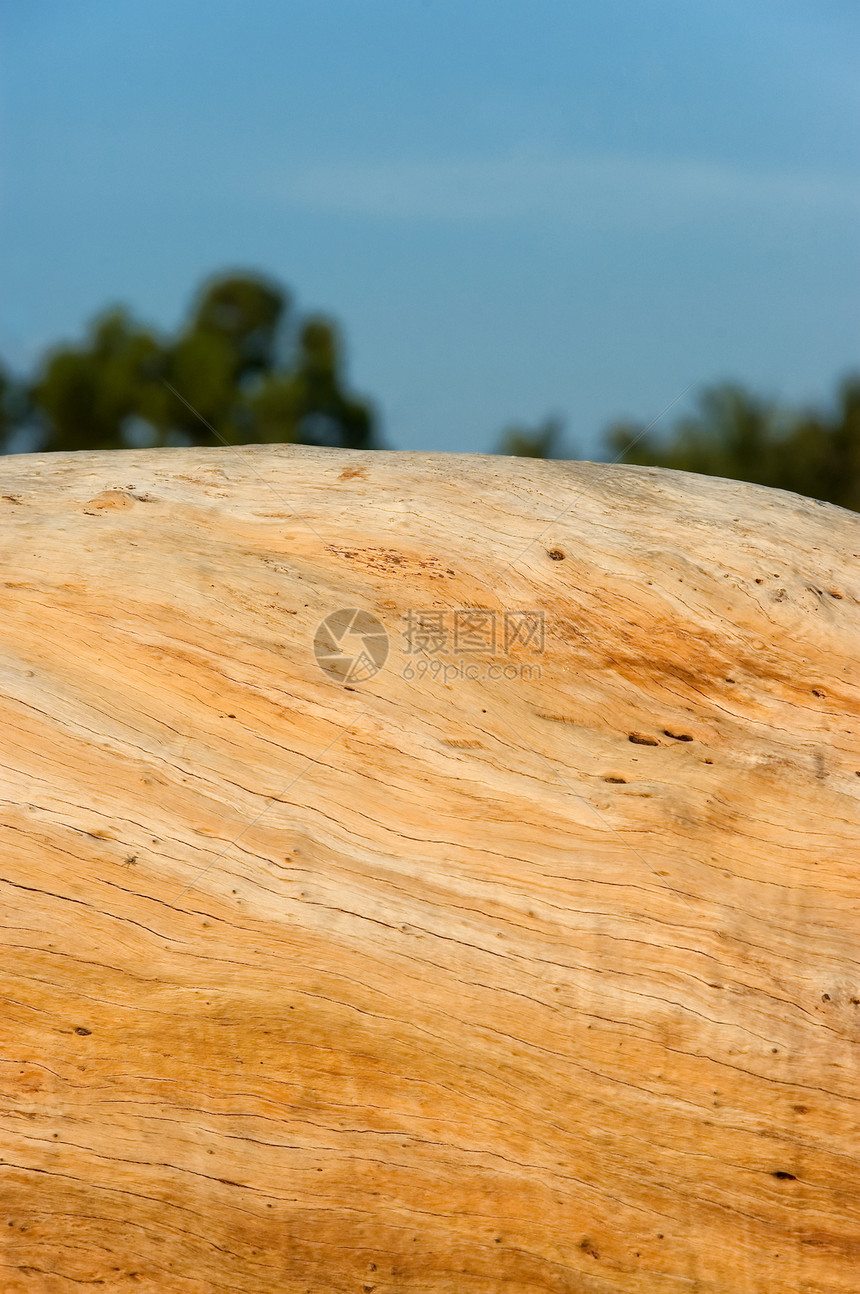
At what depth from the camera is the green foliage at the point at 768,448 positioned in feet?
70.5

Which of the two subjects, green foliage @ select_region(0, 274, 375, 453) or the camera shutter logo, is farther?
green foliage @ select_region(0, 274, 375, 453)

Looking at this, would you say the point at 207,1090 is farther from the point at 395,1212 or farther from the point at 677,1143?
the point at 677,1143

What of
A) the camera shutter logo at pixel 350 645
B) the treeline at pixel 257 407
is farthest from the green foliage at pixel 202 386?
the camera shutter logo at pixel 350 645

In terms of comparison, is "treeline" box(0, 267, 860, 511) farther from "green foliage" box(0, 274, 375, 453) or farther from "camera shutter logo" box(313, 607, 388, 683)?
"camera shutter logo" box(313, 607, 388, 683)

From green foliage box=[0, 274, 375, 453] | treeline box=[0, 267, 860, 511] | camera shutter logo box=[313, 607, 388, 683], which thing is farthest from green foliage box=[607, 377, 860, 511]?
camera shutter logo box=[313, 607, 388, 683]

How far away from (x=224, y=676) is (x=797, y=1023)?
2.63m

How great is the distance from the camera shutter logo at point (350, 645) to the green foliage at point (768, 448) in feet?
56.4

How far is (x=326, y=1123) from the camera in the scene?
411 cm

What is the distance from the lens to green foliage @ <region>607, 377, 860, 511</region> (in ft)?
70.5

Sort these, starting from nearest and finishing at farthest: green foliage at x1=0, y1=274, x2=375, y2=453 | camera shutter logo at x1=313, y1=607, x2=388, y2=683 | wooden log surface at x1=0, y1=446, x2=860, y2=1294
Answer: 1. wooden log surface at x1=0, y1=446, x2=860, y2=1294
2. camera shutter logo at x1=313, y1=607, x2=388, y2=683
3. green foliage at x1=0, y1=274, x2=375, y2=453

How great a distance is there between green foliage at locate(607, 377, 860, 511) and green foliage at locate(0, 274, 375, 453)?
626 cm

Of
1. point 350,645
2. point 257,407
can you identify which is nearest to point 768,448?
point 257,407

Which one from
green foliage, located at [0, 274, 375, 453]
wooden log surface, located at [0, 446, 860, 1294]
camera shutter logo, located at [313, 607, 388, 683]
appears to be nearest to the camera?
wooden log surface, located at [0, 446, 860, 1294]

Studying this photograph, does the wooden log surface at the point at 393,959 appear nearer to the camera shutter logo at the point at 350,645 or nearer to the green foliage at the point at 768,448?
the camera shutter logo at the point at 350,645
